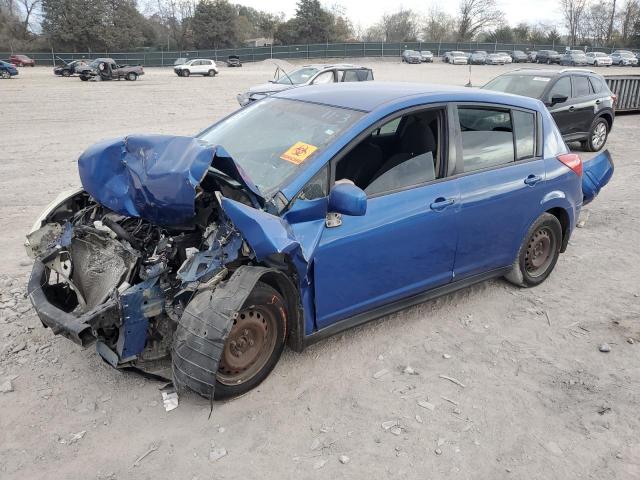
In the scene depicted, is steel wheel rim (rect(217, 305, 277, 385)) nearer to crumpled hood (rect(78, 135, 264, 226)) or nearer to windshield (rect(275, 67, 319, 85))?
crumpled hood (rect(78, 135, 264, 226))

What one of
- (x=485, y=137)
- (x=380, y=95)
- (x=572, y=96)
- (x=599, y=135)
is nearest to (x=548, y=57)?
(x=599, y=135)

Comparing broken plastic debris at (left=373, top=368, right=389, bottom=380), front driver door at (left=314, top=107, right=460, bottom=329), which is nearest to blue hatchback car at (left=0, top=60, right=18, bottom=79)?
front driver door at (left=314, top=107, right=460, bottom=329)

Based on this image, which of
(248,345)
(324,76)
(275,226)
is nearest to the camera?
(275,226)

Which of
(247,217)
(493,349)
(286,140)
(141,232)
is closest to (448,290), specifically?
(493,349)

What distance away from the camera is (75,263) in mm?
3238

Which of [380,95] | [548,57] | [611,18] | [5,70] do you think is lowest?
[380,95]

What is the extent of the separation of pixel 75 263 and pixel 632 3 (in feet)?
313

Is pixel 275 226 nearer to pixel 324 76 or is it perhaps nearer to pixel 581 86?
pixel 581 86

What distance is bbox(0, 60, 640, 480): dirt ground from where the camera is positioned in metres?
2.74

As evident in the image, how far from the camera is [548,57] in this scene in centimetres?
5609

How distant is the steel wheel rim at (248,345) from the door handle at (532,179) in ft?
8.12

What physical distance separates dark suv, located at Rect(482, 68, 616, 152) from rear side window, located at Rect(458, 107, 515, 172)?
22.4ft

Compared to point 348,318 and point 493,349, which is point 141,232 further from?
point 493,349

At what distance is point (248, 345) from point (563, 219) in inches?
129
